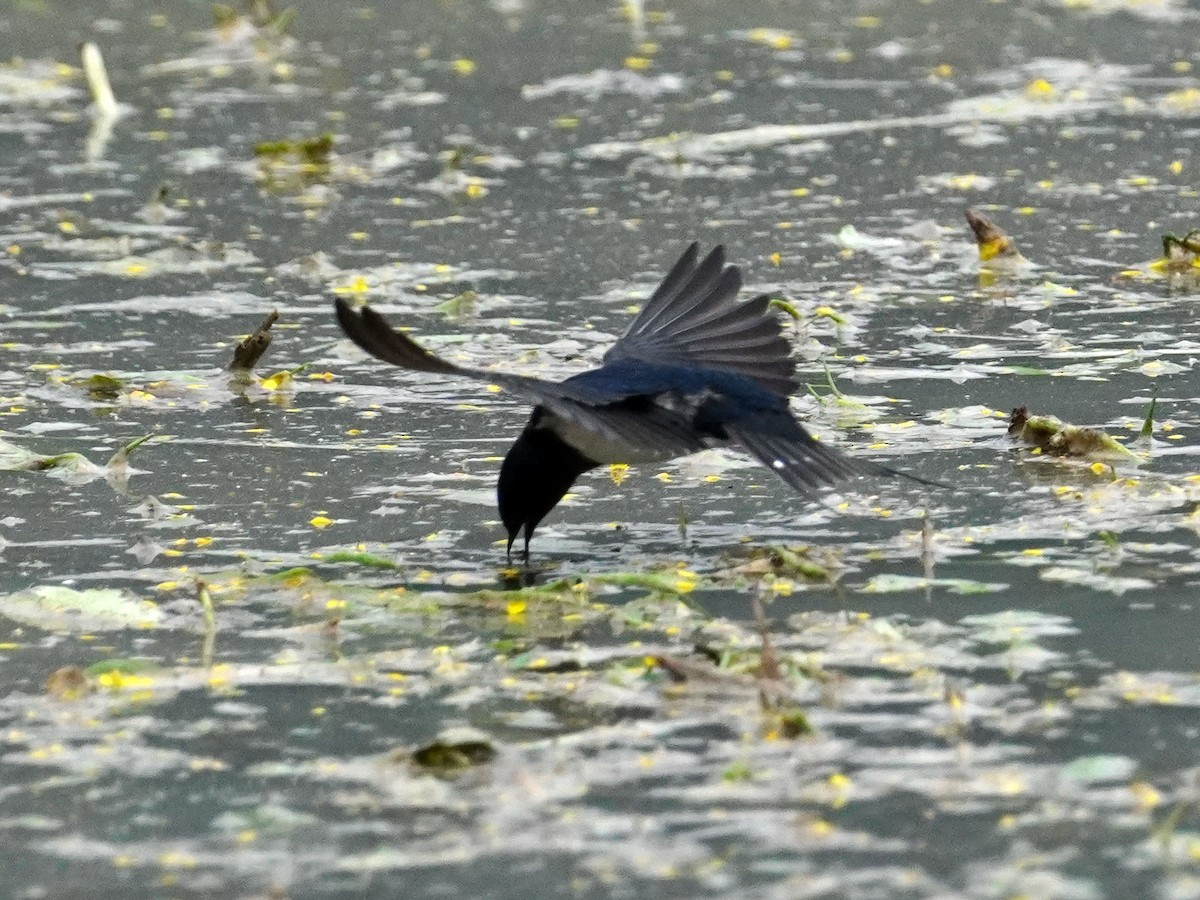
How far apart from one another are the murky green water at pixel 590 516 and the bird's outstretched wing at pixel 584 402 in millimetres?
426

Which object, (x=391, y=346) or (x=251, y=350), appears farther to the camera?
(x=251, y=350)

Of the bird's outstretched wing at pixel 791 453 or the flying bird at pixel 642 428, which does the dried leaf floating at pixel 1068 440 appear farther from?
the bird's outstretched wing at pixel 791 453

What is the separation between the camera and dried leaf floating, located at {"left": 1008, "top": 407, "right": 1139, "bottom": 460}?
7461 mm

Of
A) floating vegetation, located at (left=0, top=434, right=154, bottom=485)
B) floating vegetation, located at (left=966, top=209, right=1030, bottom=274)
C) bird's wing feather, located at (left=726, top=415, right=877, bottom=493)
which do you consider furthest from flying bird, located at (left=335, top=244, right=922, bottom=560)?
floating vegetation, located at (left=966, top=209, right=1030, bottom=274)

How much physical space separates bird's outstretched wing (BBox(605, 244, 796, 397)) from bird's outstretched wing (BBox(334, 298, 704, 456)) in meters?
0.76

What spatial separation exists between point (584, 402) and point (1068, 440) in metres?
2.02

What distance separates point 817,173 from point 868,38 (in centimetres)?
406

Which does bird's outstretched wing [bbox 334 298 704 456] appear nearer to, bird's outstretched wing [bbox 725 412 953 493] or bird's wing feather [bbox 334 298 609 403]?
bird's wing feather [bbox 334 298 609 403]

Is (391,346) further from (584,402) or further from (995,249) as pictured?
(995,249)

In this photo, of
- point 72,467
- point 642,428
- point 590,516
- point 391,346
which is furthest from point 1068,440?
point 72,467

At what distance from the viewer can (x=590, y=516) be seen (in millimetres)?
7355

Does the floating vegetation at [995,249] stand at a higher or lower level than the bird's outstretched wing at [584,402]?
higher

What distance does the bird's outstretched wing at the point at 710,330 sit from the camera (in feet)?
24.5

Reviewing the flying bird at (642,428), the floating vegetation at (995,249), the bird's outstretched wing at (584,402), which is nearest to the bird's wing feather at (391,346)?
the bird's outstretched wing at (584,402)
